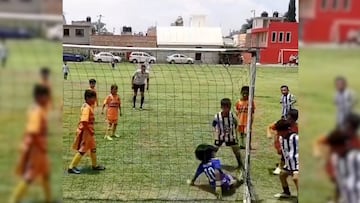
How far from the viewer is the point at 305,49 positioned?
1.37 metres

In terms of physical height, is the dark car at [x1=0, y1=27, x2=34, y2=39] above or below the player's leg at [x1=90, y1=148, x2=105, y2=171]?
above

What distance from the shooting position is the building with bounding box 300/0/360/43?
126 centimetres

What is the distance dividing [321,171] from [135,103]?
11.1 meters

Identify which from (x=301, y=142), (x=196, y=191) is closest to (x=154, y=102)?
(x=196, y=191)

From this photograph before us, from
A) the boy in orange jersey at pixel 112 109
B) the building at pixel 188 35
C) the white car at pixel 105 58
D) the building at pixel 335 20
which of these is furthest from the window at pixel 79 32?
the building at pixel 188 35

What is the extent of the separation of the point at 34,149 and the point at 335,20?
0.71 m

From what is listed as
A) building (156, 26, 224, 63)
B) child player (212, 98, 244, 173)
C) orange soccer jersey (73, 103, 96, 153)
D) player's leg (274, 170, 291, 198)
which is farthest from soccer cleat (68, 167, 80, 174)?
building (156, 26, 224, 63)

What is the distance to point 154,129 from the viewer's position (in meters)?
9.94

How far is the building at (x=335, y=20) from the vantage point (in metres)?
1.26

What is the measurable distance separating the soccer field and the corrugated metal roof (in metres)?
11.8

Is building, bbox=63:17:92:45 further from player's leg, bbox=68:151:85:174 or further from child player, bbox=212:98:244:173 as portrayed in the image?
child player, bbox=212:98:244:173

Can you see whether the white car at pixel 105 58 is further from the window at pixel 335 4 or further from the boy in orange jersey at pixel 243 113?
the window at pixel 335 4

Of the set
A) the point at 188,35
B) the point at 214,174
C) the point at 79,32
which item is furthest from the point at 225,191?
the point at 188,35

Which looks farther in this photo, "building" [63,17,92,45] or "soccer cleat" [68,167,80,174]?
"soccer cleat" [68,167,80,174]
